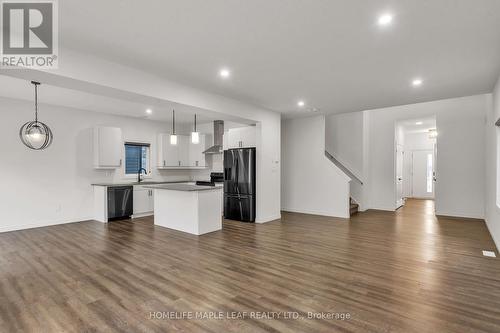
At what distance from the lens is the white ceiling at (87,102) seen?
4.51 meters

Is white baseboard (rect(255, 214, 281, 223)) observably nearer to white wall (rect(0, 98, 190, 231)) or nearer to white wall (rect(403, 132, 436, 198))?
white wall (rect(0, 98, 190, 231))

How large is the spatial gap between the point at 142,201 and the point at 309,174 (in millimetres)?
4609

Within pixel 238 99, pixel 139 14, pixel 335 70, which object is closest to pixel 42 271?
pixel 139 14

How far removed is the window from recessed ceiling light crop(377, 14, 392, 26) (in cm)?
680

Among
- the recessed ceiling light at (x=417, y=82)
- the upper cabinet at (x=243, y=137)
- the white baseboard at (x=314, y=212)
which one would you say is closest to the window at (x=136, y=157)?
the upper cabinet at (x=243, y=137)

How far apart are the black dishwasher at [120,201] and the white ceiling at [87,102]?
1.93 metres

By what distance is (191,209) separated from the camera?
16.9 ft

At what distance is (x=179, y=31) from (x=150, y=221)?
4.89m

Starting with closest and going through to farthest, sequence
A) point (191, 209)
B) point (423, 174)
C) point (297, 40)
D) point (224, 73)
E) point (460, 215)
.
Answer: point (297, 40), point (224, 73), point (191, 209), point (460, 215), point (423, 174)

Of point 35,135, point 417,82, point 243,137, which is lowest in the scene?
point 35,135

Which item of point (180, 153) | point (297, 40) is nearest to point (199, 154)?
point (180, 153)

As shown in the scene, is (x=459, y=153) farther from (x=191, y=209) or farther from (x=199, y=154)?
(x=199, y=154)

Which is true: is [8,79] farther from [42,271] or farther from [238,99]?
[238,99]

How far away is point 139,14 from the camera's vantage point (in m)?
2.36
